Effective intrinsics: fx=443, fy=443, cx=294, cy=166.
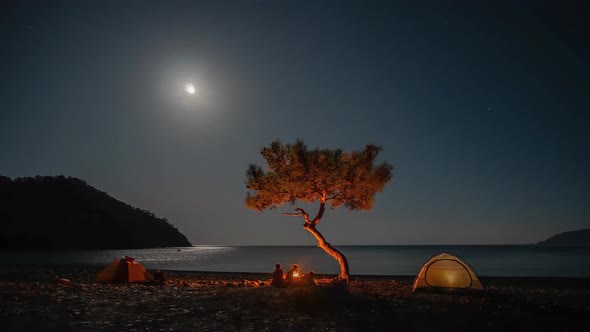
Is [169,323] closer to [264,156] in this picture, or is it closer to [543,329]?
[543,329]

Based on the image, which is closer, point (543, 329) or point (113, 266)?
point (543, 329)

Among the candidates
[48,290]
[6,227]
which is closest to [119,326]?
[48,290]

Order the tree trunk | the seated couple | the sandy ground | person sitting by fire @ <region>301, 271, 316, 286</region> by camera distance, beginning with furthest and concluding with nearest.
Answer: the tree trunk < person sitting by fire @ <region>301, 271, 316, 286</region> < the seated couple < the sandy ground

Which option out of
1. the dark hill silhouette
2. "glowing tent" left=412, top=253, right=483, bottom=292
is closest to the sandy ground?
"glowing tent" left=412, top=253, right=483, bottom=292

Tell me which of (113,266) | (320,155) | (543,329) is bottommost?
(543,329)

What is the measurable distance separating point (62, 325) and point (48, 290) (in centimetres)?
746

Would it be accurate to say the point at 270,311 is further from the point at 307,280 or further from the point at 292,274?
the point at 292,274

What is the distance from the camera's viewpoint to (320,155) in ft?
89.0

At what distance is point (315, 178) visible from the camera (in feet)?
90.2

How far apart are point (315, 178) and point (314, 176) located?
5.8 inches

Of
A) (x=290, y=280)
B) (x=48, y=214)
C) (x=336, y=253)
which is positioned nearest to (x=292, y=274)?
(x=290, y=280)

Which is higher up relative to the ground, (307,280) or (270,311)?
(307,280)

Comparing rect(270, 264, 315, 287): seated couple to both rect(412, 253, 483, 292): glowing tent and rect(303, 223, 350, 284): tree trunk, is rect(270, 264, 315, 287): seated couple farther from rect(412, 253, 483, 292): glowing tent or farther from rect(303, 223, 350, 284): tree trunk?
rect(412, 253, 483, 292): glowing tent

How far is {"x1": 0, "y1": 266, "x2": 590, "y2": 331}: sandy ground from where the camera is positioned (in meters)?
12.2
